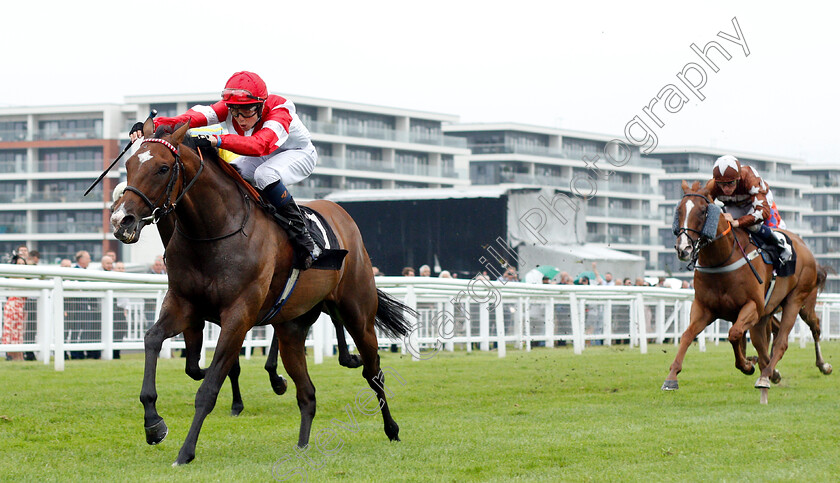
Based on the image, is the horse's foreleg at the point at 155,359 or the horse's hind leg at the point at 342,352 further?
the horse's hind leg at the point at 342,352

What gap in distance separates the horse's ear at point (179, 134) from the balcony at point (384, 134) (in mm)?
65473

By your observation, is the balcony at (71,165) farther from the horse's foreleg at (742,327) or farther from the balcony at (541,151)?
the horse's foreleg at (742,327)

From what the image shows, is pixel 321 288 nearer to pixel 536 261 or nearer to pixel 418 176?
pixel 536 261

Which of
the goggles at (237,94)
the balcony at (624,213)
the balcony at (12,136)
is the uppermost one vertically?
the balcony at (12,136)

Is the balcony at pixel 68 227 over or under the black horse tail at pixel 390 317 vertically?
over

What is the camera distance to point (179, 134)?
5.44 m

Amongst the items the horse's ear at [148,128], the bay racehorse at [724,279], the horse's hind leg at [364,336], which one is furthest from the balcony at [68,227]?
the horse's ear at [148,128]

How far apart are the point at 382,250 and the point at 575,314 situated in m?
10.2

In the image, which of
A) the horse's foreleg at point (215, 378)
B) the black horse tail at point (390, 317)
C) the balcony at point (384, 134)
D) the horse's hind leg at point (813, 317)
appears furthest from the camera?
the balcony at point (384, 134)

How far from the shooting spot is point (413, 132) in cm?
7800

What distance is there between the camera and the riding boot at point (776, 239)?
9.73 meters

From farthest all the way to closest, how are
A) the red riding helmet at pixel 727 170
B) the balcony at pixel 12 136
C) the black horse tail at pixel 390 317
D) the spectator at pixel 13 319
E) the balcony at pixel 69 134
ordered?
the balcony at pixel 12 136
the balcony at pixel 69 134
the spectator at pixel 13 319
the red riding helmet at pixel 727 170
the black horse tail at pixel 390 317

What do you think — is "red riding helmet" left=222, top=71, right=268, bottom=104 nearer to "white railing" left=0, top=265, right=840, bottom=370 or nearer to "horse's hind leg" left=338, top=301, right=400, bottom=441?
"horse's hind leg" left=338, top=301, right=400, bottom=441

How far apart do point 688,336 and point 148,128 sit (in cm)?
525
